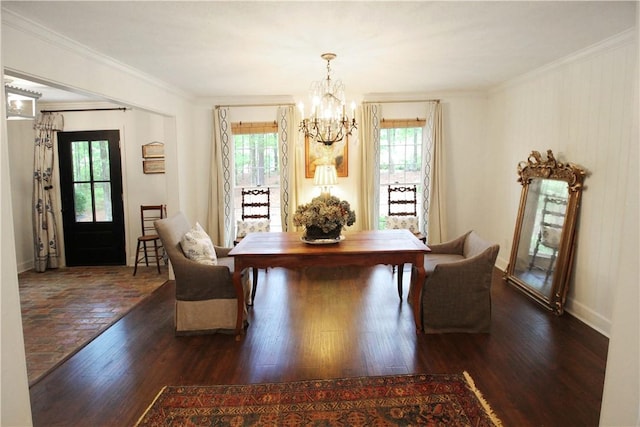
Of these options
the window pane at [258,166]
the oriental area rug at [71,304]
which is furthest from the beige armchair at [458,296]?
the window pane at [258,166]

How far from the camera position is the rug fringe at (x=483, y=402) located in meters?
2.29

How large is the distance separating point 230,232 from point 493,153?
13.3ft

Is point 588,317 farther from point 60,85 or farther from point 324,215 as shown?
point 60,85

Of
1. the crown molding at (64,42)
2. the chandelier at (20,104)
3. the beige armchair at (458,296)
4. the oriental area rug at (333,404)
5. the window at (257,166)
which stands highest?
the crown molding at (64,42)

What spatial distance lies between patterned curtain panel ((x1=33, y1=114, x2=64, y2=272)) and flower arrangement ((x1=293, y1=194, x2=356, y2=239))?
448cm

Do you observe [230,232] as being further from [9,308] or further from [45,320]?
[9,308]

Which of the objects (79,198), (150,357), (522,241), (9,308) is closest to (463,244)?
(522,241)

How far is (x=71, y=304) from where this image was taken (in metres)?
4.36

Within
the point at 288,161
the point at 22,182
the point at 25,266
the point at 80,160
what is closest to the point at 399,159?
the point at 288,161

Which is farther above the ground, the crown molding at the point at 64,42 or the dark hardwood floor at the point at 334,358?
the crown molding at the point at 64,42

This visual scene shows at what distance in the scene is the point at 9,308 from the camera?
Result: 159 centimetres

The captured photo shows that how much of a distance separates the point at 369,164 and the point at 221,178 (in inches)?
87.2

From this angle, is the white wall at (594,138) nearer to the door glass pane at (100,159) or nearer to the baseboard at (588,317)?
the baseboard at (588,317)

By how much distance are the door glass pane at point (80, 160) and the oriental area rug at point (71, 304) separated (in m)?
1.41
